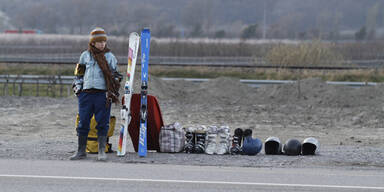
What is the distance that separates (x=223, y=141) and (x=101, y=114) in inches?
84.0

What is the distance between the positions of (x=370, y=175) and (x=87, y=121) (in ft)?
13.2

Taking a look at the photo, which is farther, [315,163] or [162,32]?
[162,32]

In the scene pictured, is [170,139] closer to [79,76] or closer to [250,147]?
[250,147]

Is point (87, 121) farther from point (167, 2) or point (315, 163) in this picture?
point (167, 2)

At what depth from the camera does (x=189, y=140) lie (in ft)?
35.0

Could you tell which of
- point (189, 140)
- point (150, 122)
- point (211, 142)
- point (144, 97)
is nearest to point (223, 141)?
point (211, 142)

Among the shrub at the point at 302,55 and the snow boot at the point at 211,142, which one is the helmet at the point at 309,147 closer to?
the snow boot at the point at 211,142

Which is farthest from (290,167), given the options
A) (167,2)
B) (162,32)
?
(167,2)

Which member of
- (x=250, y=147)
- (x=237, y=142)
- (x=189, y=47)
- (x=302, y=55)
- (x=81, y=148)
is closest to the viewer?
(x=81, y=148)

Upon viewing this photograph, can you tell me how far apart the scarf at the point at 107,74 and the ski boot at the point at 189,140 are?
1625 millimetres

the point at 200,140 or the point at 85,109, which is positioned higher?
the point at 85,109

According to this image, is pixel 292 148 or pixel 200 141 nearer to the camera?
pixel 292 148

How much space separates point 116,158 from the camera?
980 cm

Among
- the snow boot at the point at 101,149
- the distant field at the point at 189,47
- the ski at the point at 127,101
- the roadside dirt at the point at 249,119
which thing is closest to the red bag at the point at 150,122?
the ski at the point at 127,101
